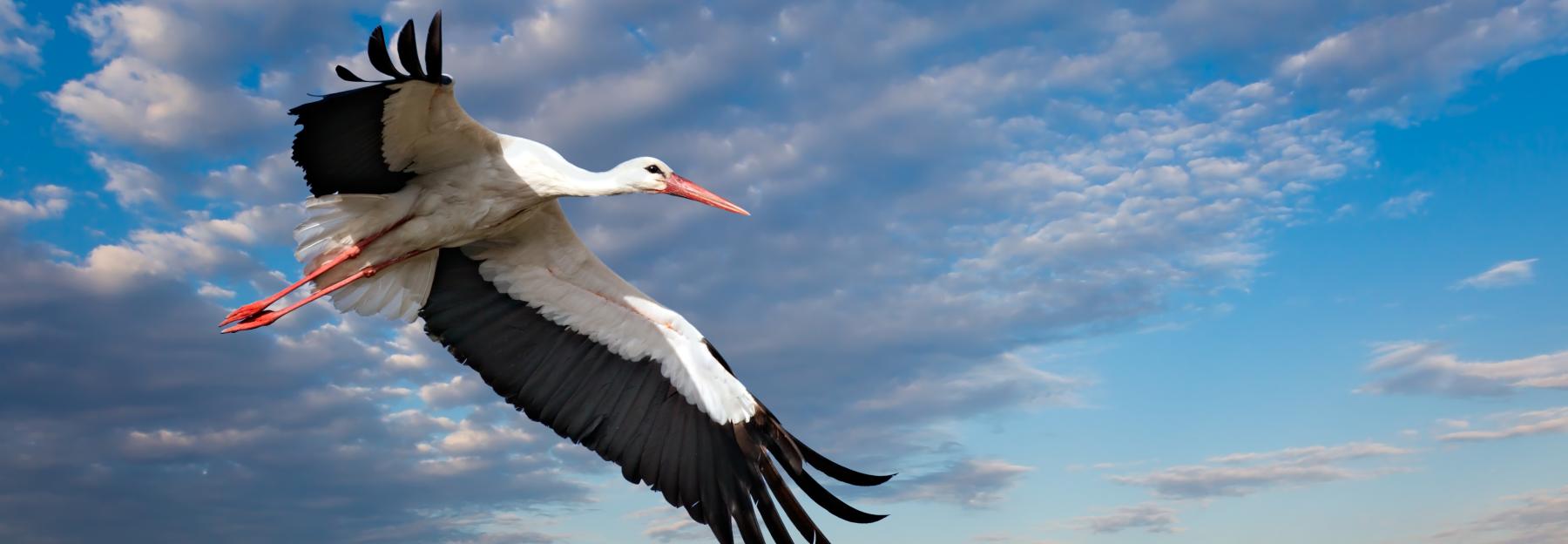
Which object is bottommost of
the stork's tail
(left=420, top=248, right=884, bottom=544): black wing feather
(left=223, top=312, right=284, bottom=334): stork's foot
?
(left=420, top=248, right=884, bottom=544): black wing feather

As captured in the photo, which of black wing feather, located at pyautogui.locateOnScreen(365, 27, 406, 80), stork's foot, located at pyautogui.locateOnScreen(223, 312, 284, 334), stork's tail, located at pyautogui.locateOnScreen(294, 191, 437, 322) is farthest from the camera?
stork's foot, located at pyautogui.locateOnScreen(223, 312, 284, 334)

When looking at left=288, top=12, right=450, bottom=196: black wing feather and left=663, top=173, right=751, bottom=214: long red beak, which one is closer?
left=288, top=12, right=450, bottom=196: black wing feather

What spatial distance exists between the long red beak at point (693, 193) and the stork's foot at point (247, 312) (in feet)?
13.1

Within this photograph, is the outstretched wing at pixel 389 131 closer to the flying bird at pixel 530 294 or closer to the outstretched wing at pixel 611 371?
the flying bird at pixel 530 294

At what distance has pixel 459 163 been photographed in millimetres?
9828

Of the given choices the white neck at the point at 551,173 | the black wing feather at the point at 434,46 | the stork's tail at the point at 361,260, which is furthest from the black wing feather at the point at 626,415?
the black wing feather at the point at 434,46

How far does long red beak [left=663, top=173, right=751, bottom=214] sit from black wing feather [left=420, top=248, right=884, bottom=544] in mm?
1728

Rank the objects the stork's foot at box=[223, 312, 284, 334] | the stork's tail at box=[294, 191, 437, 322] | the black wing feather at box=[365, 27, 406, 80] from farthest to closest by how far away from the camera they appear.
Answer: the stork's foot at box=[223, 312, 284, 334], the stork's tail at box=[294, 191, 437, 322], the black wing feather at box=[365, 27, 406, 80]

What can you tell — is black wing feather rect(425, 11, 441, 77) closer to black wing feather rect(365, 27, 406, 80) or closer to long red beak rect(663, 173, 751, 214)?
black wing feather rect(365, 27, 406, 80)

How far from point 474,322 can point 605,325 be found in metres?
1.31

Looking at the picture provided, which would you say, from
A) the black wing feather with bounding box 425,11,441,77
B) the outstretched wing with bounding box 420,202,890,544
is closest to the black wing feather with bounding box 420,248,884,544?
the outstretched wing with bounding box 420,202,890,544

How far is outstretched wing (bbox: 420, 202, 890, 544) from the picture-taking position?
10.2 meters

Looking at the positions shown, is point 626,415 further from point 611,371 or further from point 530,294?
point 530,294

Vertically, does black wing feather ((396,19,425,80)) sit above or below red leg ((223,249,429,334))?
above
